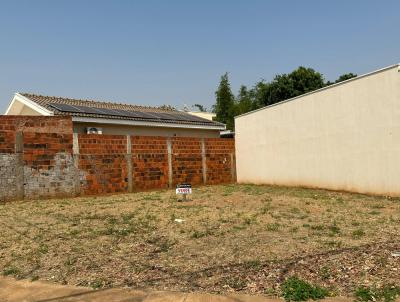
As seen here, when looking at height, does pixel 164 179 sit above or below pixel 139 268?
above

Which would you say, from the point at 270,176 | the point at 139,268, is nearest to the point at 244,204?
the point at 139,268

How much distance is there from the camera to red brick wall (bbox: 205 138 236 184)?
712 inches

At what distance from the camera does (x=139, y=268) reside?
5.28 metres

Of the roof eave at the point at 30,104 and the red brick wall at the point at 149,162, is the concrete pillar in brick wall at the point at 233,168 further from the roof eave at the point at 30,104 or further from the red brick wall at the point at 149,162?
the roof eave at the point at 30,104

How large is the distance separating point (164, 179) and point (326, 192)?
6024mm

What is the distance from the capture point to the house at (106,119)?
668 inches

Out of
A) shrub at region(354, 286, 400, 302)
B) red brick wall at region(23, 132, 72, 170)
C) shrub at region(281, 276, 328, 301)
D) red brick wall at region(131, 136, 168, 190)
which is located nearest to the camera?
shrub at region(354, 286, 400, 302)

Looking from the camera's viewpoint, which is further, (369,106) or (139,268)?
(369,106)

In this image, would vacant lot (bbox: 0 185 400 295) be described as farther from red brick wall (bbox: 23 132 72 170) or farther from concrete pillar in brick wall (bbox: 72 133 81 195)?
concrete pillar in brick wall (bbox: 72 133 81 195)

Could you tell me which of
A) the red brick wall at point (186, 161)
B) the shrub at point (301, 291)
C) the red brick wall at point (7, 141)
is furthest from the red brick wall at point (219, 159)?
the shrub at point (301, 291)

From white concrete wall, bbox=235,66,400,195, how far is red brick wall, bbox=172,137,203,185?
2415 millimetres

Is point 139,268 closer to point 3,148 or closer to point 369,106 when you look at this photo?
point 3,148

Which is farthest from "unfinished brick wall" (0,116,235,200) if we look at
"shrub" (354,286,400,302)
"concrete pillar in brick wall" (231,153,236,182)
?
"shrub" (354,286,400,302)

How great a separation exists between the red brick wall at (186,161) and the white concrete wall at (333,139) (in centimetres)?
242
